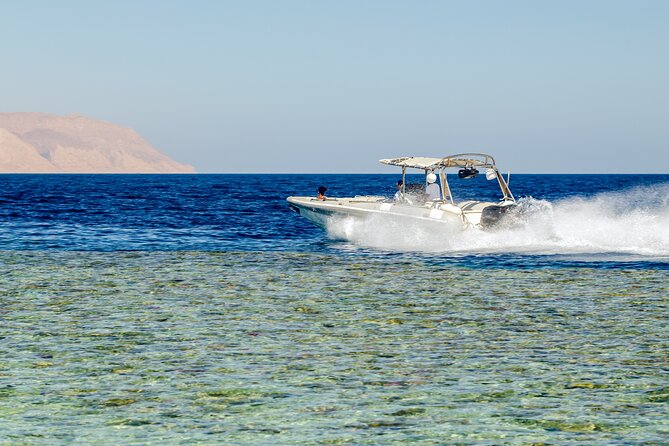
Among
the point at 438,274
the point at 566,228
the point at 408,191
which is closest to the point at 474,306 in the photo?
the point at 438,274

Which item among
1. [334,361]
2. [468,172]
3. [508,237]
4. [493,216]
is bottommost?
[334,361]

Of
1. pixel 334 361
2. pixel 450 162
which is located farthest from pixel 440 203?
pixel 334 361

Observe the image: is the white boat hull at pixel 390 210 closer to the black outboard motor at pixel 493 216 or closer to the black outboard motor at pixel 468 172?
the black outboard motor at pixel 493 216

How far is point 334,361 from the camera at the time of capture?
35.9ft

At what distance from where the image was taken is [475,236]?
2675 centimetres

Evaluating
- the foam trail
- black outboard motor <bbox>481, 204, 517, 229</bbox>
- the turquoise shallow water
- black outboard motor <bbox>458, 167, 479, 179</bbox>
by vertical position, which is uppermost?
black outboard motor <bbox>458, 167, 479, 179</bbox>

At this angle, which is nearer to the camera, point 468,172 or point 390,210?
point 468,172

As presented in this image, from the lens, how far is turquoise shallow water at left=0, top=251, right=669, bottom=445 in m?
8.24

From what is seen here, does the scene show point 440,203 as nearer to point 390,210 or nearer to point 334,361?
point 390,210

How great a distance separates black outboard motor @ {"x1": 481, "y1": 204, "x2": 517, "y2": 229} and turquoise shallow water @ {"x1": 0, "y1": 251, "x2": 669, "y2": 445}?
7362 mm

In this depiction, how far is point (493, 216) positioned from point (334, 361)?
16.4 metres

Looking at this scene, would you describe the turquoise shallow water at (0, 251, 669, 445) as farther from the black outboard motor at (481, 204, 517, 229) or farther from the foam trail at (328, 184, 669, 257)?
the black outboard motor at (481, 204, 517, 229)

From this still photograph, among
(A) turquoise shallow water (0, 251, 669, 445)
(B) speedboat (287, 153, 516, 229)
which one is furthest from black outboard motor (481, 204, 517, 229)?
(A) turquoise shallow water (0, 251, 669, 445)

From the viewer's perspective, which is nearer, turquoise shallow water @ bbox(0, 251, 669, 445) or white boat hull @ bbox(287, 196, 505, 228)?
turquoise shallow water @ bbox(0, 251, 669, 445)
